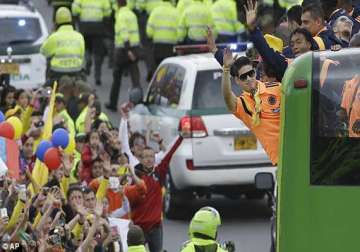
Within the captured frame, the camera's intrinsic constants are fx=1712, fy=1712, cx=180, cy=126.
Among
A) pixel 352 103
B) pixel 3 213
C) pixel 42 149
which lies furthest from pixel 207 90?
pixel 352 103

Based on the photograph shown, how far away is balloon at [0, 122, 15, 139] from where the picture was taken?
1652 centimetres

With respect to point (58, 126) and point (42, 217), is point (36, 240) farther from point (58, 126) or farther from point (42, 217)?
point (58, 126)

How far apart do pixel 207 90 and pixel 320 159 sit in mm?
9378

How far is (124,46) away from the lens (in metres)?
29.2

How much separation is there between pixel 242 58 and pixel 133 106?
9246 mm

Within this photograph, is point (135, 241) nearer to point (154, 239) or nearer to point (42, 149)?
point (42, 149)

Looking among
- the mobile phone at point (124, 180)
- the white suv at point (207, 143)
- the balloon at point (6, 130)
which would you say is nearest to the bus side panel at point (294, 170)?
the balloon at point (6, 130)

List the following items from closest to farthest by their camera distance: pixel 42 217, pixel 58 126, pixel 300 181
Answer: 1. pixel 300 181
2. pixel 42 217
3. pixel 58 126

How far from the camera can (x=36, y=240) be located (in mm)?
14648

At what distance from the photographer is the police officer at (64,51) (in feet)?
84.5

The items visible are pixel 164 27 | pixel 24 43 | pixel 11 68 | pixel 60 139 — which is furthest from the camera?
pixel 164 27

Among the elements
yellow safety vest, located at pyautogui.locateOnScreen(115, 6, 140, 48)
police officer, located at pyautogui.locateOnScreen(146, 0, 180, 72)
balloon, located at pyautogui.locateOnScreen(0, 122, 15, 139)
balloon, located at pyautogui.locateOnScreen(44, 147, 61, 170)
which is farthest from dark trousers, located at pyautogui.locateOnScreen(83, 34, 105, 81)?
balloon, located at pyautogui.locateOnScreen(0, 122, 15, 139)

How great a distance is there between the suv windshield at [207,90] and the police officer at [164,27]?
791 cm

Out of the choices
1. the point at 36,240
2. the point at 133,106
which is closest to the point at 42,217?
the point at 36,240
